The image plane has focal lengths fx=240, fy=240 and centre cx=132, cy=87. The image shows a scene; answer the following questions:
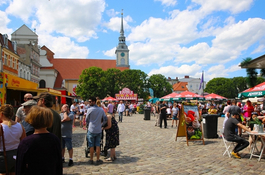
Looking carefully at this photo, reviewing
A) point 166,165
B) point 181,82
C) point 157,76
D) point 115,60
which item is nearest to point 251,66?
point 166,165

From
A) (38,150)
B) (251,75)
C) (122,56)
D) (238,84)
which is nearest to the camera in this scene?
(38,150)

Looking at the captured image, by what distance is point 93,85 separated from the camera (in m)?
61.2

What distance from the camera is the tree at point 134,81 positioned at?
62469mm

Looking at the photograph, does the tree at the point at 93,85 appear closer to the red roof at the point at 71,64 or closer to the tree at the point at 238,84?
the red roof at the point at 71,64

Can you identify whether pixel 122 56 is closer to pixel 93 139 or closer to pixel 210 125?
pixel 210 125

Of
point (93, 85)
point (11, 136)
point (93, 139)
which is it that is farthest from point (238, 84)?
point (11, 136)

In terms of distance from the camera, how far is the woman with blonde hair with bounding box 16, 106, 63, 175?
8.59 ft

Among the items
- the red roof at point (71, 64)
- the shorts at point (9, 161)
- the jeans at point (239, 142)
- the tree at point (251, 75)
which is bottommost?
the jeans at point (239, 142)

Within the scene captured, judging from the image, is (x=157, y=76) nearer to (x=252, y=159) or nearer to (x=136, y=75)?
(x=136, y=75)

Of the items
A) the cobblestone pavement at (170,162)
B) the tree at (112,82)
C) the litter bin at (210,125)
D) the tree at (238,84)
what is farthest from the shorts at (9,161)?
the tree at (238,84)

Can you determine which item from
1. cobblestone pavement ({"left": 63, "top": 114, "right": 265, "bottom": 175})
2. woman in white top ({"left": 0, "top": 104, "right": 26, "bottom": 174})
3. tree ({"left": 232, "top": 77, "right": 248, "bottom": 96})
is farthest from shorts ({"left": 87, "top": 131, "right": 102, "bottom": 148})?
tree ({"left": 232, "top": 77, "right": 248, "bottom": 96})

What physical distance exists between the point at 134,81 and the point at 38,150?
60.5m

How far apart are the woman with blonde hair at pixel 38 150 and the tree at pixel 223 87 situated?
86930 mm

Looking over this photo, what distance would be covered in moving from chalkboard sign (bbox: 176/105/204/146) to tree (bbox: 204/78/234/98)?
78.8 m
